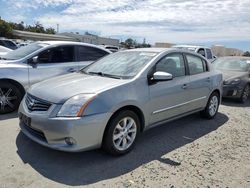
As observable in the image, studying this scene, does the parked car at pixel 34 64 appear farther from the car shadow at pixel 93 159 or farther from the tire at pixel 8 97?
the car shadow at pixel 93 159

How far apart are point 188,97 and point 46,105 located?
9.06 feet

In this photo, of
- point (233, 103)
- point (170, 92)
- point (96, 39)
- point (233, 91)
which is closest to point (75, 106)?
point (170, 92)

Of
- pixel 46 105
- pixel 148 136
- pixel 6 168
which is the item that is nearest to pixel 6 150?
pixel 6 168

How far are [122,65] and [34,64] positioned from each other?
8.26ft

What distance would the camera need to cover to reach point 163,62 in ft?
15.4

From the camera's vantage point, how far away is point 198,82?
5.46 meters

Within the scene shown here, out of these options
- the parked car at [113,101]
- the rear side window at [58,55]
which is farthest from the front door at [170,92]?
the rear side window at [58,55]

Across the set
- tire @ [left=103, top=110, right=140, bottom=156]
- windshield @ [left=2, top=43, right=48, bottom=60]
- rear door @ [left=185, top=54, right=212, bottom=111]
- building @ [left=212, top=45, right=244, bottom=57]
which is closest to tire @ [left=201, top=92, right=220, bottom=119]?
rear door @ [left=185, top=54, right=212, bottom=111]

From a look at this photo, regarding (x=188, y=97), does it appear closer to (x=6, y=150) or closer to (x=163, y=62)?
(x=163, y=62)

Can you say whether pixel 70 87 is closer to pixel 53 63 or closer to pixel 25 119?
pixel 25 119

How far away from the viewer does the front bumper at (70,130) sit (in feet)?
11.2

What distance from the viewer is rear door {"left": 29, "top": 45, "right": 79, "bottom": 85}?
616 cm

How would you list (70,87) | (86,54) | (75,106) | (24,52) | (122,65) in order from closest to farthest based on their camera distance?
(75,106) → (70,87) → (122,65) → (24,52) → (86,54)

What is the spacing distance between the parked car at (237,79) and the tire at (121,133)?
4993mm
